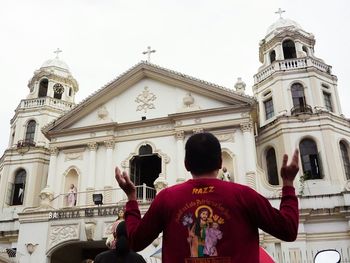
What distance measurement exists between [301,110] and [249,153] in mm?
5431

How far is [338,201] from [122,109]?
12.6m

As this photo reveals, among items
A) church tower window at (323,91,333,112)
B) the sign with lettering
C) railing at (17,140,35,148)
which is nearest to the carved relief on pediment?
the sign with lettering

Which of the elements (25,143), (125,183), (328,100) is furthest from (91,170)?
(125,183)

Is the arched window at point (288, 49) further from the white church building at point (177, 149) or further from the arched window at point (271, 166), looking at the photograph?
the arched window at point (271, 166)

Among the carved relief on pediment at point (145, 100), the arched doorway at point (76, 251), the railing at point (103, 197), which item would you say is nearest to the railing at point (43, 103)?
the carved relief on pediment at point (145, 100)

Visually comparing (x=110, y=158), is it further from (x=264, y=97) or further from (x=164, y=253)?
(x=164, y=253)

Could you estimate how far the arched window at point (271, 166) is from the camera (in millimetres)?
23562

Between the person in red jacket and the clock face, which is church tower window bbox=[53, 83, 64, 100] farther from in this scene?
the person in red jacket

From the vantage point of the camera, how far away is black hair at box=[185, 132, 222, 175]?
2918 millimetres

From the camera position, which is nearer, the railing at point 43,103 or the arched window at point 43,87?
the railing at point 43,103

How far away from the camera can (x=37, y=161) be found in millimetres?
27453

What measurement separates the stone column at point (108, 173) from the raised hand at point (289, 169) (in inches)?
687

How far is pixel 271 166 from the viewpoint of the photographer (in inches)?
942

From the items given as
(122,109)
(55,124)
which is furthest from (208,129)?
(55,124)
